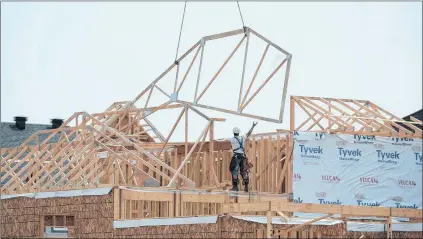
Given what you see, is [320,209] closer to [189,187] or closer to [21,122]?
[189,187]

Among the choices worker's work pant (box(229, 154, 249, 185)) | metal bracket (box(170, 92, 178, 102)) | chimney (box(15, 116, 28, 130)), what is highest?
chimney (box(15, 116, 28, 130))

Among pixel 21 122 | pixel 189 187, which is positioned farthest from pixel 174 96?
pixel 21 122

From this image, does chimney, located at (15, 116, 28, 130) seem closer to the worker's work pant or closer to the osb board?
the osb board

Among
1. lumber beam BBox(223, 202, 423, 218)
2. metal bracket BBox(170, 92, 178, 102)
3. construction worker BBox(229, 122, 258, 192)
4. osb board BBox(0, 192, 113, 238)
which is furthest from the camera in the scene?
metal bracket BBox(170, 92, 178, 102)

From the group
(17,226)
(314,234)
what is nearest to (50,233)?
(17,226)

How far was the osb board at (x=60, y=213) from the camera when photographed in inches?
1465

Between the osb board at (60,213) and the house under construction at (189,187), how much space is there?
0.03 metres

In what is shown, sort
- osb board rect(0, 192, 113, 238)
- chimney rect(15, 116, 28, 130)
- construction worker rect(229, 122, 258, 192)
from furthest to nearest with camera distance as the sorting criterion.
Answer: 1. chimney rect(15, 116, 28, 130)
2. osb board rect(0, 192, 113, 238)
3. construction worker rect(229, 122, 258, 192)

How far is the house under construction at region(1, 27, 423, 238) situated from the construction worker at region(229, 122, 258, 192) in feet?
1.82

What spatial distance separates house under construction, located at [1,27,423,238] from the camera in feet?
114

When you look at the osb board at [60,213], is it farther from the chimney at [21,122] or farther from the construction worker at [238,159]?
the chimney at [21,122]

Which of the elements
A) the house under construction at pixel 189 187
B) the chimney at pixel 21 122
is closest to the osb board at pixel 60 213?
the house under construction at pixel 189 187

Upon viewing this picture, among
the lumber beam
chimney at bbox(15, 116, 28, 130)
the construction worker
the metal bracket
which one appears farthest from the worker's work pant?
chimney at bbox(15, 116, 28, 130)

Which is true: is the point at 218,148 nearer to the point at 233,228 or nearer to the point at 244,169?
the point at 244,169
